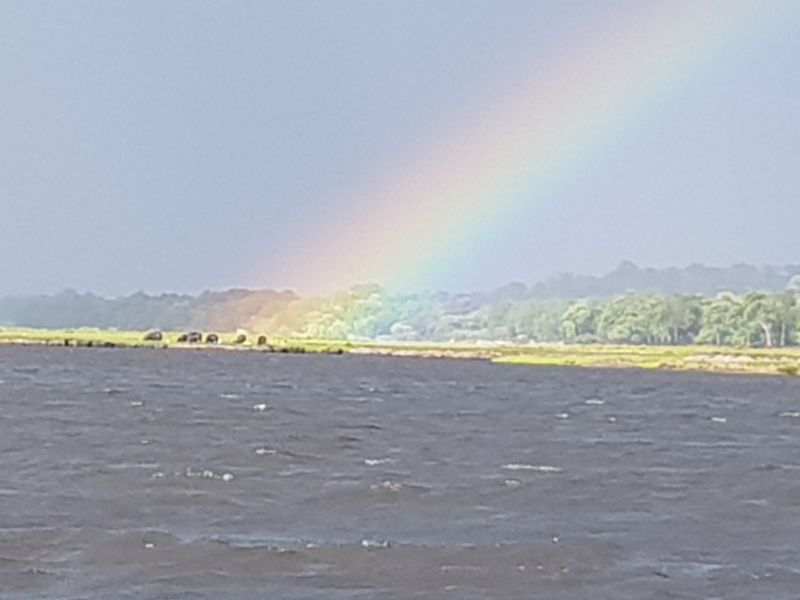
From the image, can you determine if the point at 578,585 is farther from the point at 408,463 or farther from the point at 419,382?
the point at 419,382

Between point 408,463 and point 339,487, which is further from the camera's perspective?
point 408,463

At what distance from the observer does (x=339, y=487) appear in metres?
41.0

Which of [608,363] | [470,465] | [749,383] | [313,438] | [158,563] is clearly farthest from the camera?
[608,363]

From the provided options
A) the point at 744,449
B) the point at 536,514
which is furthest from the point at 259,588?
the point at 744,449

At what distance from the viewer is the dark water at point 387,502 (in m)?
27.6

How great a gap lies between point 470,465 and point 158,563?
21.9 metres

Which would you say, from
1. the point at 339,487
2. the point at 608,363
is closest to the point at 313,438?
the point at 339,487

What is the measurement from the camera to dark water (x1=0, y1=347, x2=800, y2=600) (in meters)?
27.6

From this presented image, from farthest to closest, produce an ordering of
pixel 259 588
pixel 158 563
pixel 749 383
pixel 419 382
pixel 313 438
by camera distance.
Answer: pixel 749 383, pixel 419 382, pixel 313 438, pixel 158 563, pixel 259 588

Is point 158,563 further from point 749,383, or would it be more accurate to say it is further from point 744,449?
point 749,383

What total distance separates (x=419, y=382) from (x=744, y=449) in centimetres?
6797

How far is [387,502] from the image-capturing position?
38.1 meters

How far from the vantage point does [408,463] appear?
49.2 meters

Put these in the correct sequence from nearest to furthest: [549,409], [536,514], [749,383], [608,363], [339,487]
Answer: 1. [536,514]
2. [339,487]
3. [549,409]
4. [749,383]
5. [608,363]
